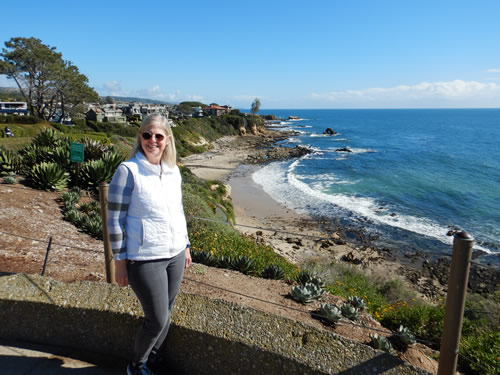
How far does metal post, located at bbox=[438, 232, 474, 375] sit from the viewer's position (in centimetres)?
200

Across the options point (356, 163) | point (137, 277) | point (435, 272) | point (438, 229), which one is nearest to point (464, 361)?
point (137, 277)

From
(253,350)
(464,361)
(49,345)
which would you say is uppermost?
(253,350)

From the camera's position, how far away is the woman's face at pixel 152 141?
2.35 m

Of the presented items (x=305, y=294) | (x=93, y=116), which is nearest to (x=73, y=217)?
(x=305, y=294)

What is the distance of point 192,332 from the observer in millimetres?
2629

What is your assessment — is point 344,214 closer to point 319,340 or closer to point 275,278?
point 275,278

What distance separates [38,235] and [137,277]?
4.52 m

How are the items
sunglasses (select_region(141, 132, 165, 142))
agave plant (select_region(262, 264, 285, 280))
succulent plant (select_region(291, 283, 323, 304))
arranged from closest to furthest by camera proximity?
sunglasses (select_region(141, 132, 165, 142)) → succulent plant (select_region(291, 283, 323, 304)) → agave plant (select_region(262, 264, 285, 280))

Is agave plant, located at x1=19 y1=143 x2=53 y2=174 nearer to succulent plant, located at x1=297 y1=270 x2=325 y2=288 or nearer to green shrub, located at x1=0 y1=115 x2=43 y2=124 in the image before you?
succulent plant, located at x1=297 y1=270 x2=325 y2=288

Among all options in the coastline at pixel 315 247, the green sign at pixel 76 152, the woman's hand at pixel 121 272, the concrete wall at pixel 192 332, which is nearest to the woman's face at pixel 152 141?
the woman's hand at pixel 121 272

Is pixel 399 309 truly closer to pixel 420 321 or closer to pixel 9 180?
pixel 420 321

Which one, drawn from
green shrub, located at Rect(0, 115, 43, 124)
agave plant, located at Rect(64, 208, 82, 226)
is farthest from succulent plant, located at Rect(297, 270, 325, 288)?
green shrub, located at Rect(0, 115, 43, 124)

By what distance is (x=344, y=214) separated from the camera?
22.6 meters

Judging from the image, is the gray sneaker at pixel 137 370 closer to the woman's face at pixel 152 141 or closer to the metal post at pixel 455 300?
the woman's face at pixel 152 141
